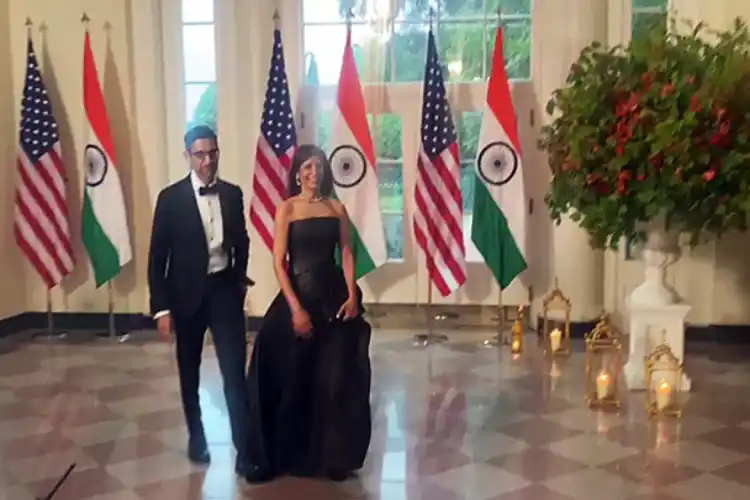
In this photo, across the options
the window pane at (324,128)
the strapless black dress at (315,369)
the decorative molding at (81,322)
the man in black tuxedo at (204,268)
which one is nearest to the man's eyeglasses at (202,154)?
the man in black tuxedo at (204,268)

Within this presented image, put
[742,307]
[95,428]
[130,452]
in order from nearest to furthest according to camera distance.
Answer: [130,452] < [95,428] < [742,307]

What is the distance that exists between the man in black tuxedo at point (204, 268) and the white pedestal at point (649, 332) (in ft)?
7.69

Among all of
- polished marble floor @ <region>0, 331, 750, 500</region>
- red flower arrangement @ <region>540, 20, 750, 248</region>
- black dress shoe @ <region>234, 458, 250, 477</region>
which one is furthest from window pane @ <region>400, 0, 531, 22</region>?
black dress shoe @ <region>234, 458, 250, 477</region>

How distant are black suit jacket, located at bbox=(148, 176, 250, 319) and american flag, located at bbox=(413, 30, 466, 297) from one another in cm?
267

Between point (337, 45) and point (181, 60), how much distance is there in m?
1.16

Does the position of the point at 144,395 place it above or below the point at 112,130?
below

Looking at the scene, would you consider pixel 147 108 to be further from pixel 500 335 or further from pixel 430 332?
pixel 500 335

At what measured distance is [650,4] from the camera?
6570mm

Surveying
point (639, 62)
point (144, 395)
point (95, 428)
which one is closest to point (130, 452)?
point (95, 428)

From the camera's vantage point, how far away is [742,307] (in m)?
6.48

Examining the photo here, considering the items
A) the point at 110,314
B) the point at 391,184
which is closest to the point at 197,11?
the point at 391,184

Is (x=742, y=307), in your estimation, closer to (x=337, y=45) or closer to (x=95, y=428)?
(x=337, y=45)

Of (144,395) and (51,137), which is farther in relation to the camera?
(51,137)

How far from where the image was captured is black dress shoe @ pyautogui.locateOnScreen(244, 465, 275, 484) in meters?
3.84
